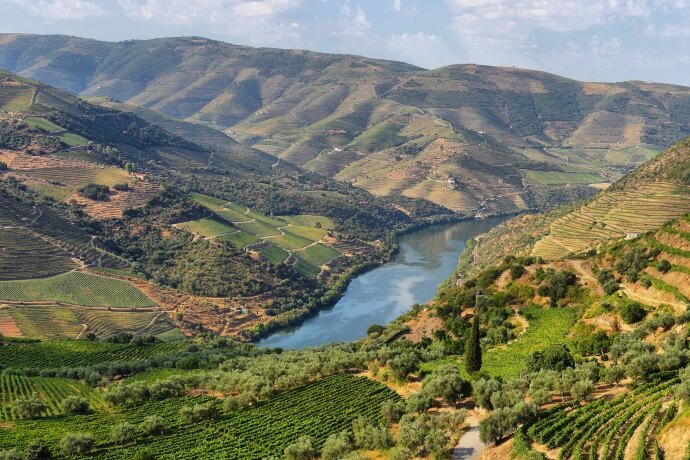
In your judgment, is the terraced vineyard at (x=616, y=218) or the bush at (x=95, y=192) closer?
the terraced vineyard at (x=616, y=218)

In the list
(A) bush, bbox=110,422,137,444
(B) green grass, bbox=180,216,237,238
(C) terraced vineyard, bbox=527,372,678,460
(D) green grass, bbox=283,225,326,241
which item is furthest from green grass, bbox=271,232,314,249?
(C) terraced vineyard, bbox=527,372,678,460

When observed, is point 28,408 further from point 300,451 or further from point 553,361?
point 553,361

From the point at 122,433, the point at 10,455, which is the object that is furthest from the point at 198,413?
the point at 10,455

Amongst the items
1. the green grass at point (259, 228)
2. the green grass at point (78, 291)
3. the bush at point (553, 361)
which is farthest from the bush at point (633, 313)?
the green grass at point (259, 228)

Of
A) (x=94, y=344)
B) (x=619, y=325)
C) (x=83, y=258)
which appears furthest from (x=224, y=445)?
(x=83, y=258)

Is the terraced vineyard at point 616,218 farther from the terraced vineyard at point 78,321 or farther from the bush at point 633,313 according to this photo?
the terraced vineyard at point 78,321

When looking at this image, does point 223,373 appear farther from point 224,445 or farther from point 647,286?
point 647,286
